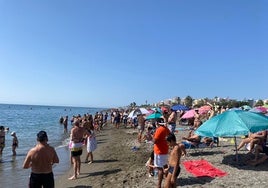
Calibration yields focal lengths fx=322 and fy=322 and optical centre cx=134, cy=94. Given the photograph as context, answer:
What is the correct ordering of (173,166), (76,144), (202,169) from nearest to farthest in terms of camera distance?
(173,166) < (202,169) < (76,144)

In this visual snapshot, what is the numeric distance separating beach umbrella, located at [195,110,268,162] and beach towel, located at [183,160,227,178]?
3.05 feet

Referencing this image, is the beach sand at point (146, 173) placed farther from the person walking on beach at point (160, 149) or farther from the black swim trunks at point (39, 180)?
the black swim trunks at point (39, 180)

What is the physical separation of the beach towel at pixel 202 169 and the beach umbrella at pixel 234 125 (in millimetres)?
931

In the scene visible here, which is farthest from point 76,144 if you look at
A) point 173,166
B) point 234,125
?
point 234,125

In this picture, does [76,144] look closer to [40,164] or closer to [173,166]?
[40,164]

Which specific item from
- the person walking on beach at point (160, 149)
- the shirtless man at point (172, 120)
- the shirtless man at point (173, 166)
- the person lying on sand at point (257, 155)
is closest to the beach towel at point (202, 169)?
the person lying on sand at point (257, 155)

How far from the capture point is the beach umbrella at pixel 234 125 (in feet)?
29.5

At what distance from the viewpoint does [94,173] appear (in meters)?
10.6

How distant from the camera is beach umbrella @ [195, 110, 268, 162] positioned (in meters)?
9.01

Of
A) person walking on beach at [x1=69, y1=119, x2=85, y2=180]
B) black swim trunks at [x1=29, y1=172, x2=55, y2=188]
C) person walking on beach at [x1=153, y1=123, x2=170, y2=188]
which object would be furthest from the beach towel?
black swim trunks at [x1=29, y1=172, x2=55, y2=188]

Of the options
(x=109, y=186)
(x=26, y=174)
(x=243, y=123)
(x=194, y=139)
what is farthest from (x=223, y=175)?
(x=26, y=174)

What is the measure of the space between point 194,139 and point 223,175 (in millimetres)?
3989

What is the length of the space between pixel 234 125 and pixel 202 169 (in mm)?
1555

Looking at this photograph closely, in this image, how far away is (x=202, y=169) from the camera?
361 inches
